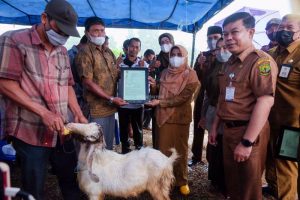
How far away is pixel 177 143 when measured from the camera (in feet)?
13.1

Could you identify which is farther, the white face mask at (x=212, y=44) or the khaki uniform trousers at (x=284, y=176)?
the white face mask at (x=212, y=44)

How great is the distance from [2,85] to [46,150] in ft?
1.97

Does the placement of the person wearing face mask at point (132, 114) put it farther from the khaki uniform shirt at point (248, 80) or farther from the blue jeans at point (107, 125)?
the khaki uniform shirt at point (248, 80)

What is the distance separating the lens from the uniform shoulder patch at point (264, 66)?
234 centimetres

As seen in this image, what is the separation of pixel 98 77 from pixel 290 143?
232 cm

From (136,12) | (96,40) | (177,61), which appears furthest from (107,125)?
(136,12)

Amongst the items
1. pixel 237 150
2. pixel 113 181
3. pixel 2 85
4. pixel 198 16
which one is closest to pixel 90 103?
pixel 113 181

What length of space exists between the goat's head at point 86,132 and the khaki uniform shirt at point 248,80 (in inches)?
45.2

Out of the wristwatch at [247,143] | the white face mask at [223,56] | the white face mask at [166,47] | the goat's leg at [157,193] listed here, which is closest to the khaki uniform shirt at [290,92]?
the white face mask at [223,56]

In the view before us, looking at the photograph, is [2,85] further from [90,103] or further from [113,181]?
[90,103]

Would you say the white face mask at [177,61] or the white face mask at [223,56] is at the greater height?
the white face mask at [223,56]

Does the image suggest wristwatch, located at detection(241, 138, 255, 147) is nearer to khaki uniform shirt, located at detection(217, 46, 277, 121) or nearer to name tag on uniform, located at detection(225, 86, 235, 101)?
khaki uniform shirt, located at detection(217, 46, 277, 121)

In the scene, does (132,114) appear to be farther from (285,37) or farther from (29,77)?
(29,77)

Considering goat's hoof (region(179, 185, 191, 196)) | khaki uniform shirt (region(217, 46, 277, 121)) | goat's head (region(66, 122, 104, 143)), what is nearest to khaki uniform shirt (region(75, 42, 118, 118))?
goat's head (region(66, 122, 104, 143))
